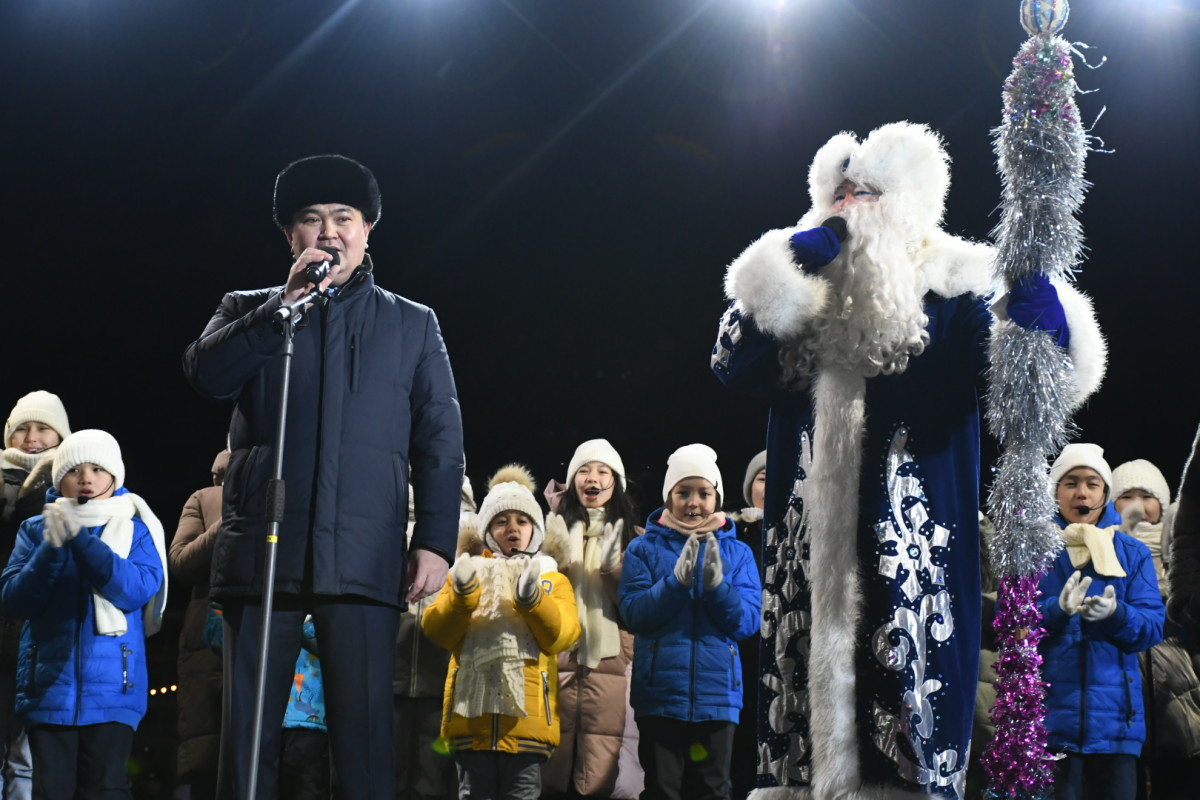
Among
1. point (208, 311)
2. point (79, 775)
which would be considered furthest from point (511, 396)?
point (79, 775)

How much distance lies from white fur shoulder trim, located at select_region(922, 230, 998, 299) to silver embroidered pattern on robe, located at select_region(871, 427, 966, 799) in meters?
0.38

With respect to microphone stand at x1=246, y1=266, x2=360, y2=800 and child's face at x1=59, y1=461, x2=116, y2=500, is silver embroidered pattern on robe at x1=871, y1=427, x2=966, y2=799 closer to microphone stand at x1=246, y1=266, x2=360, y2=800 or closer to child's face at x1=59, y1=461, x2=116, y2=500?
microphone stand at x1=246, y1=266, x2=360, y2=800

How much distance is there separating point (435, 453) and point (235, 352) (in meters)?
0.51

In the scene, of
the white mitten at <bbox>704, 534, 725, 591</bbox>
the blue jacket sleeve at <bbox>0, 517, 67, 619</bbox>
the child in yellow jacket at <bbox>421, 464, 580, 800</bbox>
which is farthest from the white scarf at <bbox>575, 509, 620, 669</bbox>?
the blue jacket sleeve at <bbox>0, 517, 67, 619</bbox>

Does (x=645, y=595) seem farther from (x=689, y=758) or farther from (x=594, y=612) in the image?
(x=594, y=612)

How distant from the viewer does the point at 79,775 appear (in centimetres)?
446

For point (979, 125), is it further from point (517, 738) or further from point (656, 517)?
point (517, 738)

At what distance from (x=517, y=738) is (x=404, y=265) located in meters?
4.77

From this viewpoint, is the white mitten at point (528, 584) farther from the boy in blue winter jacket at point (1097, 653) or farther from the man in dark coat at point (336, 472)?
the boy in blue winter jacket at point (1097, 653)

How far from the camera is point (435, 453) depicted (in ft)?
9.62

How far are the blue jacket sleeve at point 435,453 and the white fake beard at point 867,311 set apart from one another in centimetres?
83

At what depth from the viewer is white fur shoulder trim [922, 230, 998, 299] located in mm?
2926

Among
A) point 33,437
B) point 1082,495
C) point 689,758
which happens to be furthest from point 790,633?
point 33,437

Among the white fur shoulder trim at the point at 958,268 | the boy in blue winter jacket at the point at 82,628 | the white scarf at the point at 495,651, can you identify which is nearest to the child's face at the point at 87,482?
the boy in blue winter jacket at the point at 82,628
